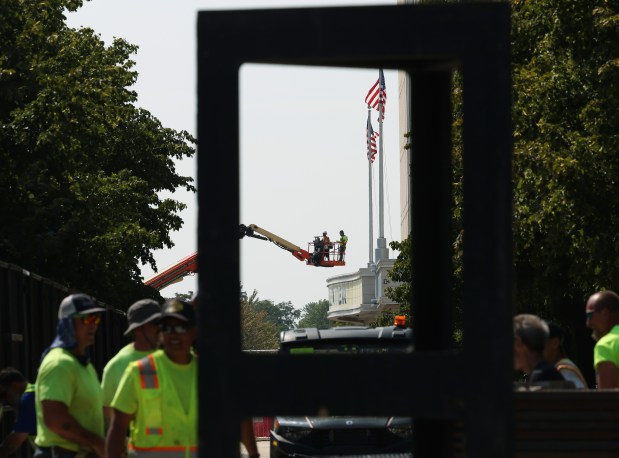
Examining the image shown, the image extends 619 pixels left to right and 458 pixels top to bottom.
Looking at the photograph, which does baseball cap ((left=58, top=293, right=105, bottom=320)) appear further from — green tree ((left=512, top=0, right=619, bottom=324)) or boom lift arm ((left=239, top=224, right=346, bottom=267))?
boom lift arm ((left=239, top=224, right=346, bottom=267))

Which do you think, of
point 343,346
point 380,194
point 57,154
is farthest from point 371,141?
point 343,346

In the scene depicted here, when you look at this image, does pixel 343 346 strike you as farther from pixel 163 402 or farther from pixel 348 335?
pixel 163 402

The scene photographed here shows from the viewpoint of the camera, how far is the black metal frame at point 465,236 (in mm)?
3295

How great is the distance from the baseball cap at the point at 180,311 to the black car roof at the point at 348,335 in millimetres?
6210

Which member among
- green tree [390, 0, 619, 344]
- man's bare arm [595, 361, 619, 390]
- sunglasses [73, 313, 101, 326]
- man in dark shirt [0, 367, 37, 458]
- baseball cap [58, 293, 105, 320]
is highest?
green tree [390, 0, 619, 344]

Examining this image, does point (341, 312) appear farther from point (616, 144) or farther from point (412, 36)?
point (412, 36)

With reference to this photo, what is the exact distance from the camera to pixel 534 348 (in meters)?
6.95

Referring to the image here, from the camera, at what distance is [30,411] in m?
9.06

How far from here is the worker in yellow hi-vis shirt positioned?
6355mm

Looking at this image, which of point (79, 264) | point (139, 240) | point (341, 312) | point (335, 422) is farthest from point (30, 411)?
point (341, 312)

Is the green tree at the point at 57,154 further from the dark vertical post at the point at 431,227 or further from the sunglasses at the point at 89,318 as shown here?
the dark vertical post at the point at 431,227

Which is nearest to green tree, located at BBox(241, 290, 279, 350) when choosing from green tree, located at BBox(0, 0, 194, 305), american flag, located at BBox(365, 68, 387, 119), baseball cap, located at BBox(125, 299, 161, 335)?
→ american flag, located at BBox(365, 68, 387, 119)

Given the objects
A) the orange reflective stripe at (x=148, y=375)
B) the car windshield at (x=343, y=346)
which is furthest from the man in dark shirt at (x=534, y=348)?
the car windshield at (x=343, y=346)

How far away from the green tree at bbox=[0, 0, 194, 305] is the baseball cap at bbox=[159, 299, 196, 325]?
24.7m
